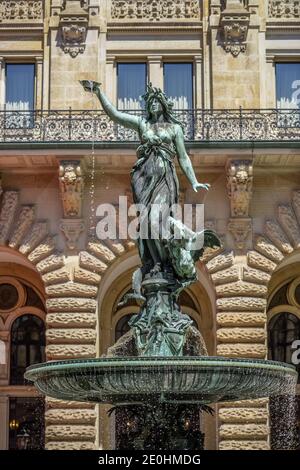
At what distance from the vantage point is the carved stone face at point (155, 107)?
13.8 meters

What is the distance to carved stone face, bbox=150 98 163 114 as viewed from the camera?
1377 centimetres

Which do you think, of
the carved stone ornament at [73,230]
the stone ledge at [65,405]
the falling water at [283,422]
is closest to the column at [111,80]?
the carved stone ornament at [73,230]

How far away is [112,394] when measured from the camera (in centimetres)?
1218

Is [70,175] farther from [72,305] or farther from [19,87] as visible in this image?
[19,87]

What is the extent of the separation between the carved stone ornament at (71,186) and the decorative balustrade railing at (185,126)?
0.72 m

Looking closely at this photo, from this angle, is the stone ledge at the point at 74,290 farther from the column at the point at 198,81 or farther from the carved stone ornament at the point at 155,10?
the carved stone ornament at the point at 155,10

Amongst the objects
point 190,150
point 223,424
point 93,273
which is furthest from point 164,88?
point 223,424

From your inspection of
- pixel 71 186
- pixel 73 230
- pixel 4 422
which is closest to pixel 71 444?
pixel 4 422

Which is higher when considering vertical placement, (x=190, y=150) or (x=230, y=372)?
(x=190, y=150)

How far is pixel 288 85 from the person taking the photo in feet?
94.2

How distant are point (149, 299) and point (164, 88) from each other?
16.3 m

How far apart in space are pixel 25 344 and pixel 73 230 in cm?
481

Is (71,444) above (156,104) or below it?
below

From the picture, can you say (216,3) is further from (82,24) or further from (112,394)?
(112,394)
